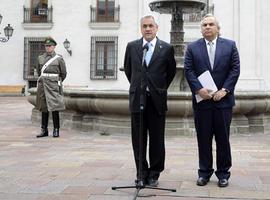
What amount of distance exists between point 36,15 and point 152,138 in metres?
29.7

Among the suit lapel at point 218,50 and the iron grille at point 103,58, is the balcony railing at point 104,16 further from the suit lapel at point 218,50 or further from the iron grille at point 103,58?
the suit lapel at point 218,50

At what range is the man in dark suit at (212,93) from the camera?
5.61 metres

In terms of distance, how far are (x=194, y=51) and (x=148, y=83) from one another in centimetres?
64

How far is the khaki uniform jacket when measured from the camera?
10008 millimetres

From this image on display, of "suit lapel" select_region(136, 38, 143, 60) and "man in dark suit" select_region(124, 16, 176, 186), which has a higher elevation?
"suit lapel" select_region(136, 38, 143, 60)

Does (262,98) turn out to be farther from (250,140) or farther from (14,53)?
(14,53)

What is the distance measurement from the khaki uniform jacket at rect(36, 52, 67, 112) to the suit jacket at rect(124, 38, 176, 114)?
14.9 ft

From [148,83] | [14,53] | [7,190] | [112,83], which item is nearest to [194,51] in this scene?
[148,83]

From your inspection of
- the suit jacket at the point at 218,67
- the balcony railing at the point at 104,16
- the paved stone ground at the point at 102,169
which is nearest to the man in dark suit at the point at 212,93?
the suit jacket at the point at 218,67

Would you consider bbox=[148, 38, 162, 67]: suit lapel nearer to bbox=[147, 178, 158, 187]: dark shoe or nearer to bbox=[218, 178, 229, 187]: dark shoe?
bbox=[147, 178, 158, 187]: dark shoe

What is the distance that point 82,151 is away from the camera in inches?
325

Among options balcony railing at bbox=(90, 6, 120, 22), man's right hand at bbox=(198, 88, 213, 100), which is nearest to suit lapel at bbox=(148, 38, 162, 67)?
man's right hand at bbox=(198, 88, 213, 100)

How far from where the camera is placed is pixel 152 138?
224 inches

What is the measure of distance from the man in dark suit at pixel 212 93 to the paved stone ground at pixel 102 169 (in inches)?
10.5
